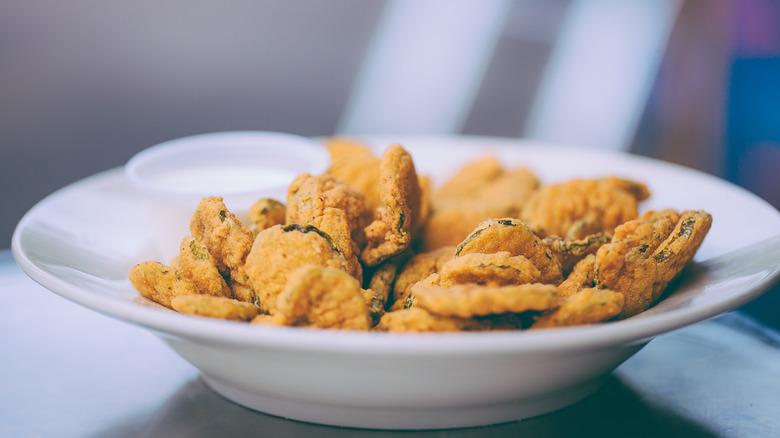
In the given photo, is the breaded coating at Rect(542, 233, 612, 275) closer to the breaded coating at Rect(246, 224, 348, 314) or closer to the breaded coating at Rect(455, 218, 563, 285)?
the breaded coating at Rect(455, 218, 563, 285)

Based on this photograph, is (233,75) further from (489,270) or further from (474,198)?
(489,270)

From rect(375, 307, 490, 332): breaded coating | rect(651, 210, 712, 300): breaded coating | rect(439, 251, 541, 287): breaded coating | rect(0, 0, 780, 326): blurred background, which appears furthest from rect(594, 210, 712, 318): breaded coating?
rect(0, 0, 780, 326): blurred background

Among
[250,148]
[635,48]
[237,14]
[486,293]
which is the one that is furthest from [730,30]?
[237,14]

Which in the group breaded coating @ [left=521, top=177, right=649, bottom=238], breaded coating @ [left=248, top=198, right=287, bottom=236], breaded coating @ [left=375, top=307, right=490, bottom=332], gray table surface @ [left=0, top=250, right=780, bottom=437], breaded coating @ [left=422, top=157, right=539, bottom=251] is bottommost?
gray table surface @ [left=0, top=250, right=780, bottom=437]

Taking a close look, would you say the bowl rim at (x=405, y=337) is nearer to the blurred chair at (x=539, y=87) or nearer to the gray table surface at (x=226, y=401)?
the gray table surface at (x=226, y=401)

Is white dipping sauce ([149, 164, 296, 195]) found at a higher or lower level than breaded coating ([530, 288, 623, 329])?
lower

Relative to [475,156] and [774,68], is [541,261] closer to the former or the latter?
[475,156]

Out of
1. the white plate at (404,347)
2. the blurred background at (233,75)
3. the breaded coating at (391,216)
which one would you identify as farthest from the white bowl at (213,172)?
the blurred background at (233,75)
